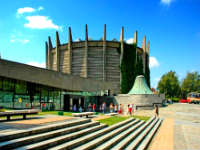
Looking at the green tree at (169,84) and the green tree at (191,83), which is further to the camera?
the green tree at (191,83)

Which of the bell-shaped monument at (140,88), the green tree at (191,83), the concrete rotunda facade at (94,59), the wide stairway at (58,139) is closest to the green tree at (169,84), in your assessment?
the green tree at (191,83)

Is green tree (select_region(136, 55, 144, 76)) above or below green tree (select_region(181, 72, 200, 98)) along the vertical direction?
above

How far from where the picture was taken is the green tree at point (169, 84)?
6176 cm

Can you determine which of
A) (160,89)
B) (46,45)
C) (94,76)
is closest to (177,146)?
(94,76)

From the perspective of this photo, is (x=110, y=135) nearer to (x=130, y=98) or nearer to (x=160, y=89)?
(x=130, y=98)

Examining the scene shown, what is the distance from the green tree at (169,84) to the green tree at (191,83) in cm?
846

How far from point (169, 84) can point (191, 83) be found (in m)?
13.2

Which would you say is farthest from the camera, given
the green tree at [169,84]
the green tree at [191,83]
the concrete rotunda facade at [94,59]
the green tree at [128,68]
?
the green tree at [191,83]

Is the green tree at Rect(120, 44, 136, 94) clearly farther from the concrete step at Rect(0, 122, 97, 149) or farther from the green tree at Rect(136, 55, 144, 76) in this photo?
the concrete step at Rect(0, 122, 97, 149)

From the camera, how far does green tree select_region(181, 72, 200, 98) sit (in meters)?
68.8

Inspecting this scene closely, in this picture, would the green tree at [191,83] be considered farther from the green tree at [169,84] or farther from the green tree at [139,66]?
the green tree at [139,66]

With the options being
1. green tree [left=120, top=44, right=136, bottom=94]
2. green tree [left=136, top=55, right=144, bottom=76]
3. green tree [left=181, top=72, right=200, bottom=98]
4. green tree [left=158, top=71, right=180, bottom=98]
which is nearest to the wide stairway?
green tree [left=120, top=44, right=136, bottom=94]

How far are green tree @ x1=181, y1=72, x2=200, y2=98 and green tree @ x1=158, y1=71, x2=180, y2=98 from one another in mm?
8463

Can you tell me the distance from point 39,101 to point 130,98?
15564 mm
